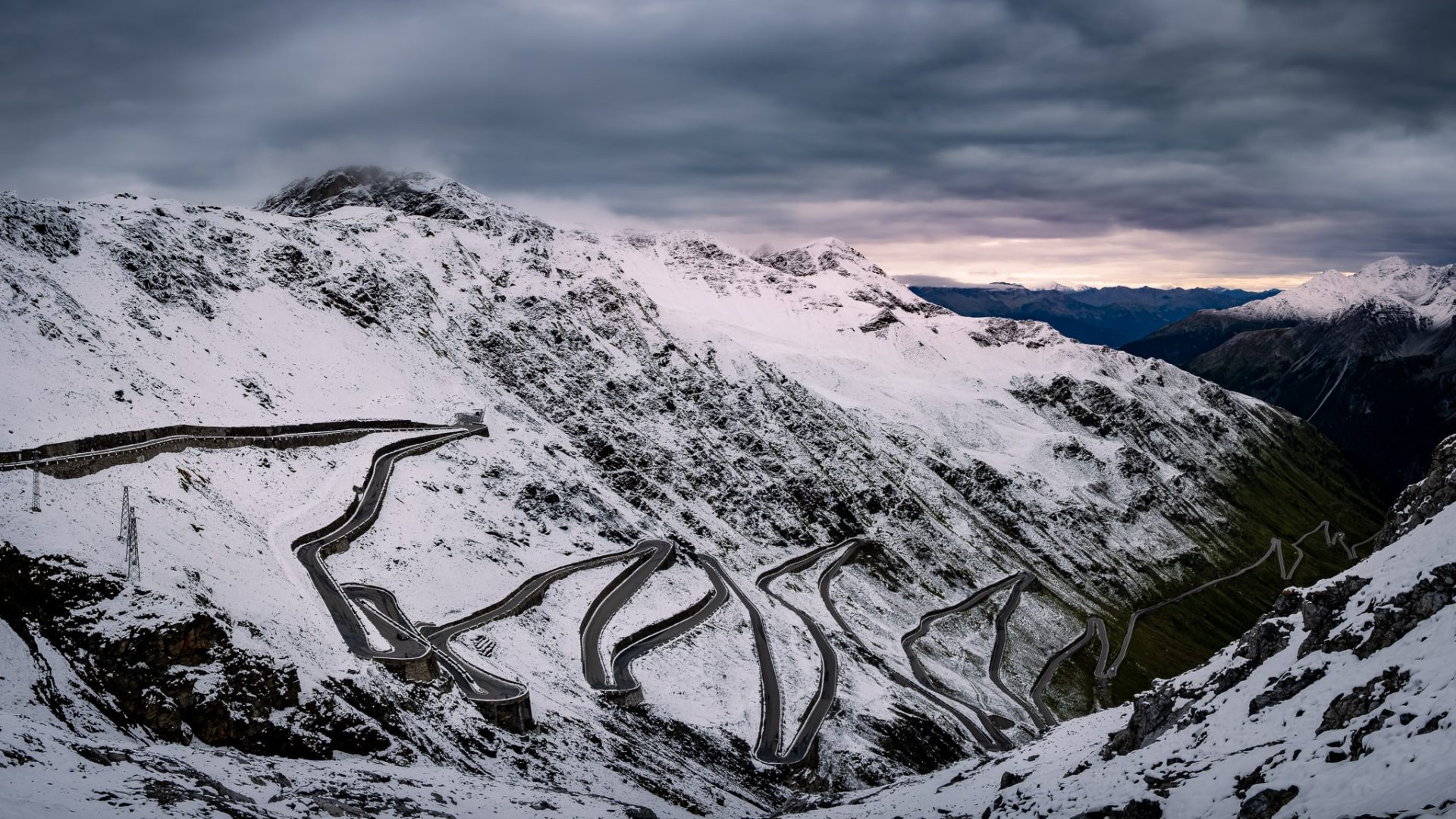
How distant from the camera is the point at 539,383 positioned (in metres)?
159

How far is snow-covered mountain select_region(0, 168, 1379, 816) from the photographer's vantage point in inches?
1564

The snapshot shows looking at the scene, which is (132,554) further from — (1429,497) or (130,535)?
(1429,497)

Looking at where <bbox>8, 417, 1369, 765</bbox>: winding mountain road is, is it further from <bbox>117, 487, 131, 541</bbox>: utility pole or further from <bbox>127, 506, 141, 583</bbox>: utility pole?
<bbox>127, 506, 141, 583</bbox>: utility pole

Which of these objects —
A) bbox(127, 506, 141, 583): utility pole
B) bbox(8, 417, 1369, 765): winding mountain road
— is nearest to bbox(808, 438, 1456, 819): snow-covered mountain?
bbox(8, 417, 1369, 765): winding mountain road

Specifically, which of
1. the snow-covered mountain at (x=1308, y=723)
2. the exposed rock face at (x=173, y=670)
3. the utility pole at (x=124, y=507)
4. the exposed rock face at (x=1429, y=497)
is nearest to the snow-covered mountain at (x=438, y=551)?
the exposed rock face at (x=173, y=670)

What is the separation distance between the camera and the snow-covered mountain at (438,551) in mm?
39719

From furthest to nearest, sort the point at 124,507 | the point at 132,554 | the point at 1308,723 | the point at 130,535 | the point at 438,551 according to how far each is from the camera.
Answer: the point at 438,551 → the point at 124,507 → the point at 130,535 → the point at 132,554 → the point at 1308,723

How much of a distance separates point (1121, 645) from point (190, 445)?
155m

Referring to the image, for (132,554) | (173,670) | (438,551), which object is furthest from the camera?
(438,551)

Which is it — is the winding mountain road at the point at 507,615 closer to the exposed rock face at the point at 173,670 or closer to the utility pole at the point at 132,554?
the utility pole at the point at 132,554

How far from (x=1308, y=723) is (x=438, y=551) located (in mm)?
67150


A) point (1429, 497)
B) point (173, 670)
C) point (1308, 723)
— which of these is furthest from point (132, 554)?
point (1429, 497)

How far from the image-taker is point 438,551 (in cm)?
8050

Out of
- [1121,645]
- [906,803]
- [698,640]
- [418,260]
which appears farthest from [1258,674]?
[418,260]
